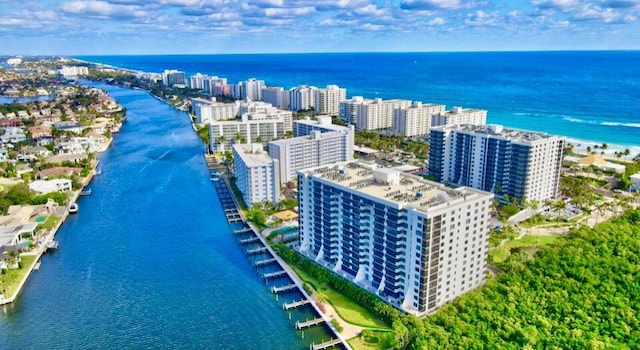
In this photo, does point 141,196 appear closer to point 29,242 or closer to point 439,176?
point 29,242

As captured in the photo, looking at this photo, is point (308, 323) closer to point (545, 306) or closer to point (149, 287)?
point (149, 287)

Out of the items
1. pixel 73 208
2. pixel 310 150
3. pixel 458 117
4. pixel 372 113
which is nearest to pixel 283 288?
pixel 310 150

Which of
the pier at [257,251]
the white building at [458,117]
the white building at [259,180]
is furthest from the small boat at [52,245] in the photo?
the white building at [458,117]

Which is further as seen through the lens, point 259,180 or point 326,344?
point 259,180

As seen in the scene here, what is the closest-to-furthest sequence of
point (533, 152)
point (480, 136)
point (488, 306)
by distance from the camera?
point (488, 306) < point (533, 152) < point (480, 136)

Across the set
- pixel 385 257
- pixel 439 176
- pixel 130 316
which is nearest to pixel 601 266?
pixel 385 257

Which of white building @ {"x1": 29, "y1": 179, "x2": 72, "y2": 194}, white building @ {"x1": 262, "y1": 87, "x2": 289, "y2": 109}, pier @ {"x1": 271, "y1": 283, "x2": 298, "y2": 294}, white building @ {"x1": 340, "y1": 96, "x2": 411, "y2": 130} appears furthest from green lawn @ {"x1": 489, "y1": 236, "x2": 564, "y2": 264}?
white building @ {"x1": 262, "y1": 87, "x2": 289, "y2": 109}
